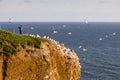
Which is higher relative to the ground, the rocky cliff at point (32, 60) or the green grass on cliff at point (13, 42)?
the green grass on cliff at point (13, 42)

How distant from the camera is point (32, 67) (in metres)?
27.6

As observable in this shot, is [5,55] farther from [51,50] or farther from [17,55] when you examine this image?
[51,50]

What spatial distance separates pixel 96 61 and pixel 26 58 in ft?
241

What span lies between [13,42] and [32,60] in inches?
82.6

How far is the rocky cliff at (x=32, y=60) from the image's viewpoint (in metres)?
27.1

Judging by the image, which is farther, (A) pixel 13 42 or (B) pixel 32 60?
(A) pixel 13 42

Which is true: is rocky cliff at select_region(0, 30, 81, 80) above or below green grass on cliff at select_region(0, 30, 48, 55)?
below

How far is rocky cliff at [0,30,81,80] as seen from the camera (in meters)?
27.1

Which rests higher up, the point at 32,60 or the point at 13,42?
the point at 13,42

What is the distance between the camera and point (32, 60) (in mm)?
27688

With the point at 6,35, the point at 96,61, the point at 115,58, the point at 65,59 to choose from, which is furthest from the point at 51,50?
the point at 115,58

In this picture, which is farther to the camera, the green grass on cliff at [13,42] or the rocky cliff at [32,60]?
the green grass on cliff at [13,42]

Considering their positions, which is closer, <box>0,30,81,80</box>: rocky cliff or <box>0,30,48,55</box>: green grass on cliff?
<box>0,30,81,80</box>: rocky cliff

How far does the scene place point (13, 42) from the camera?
2820 centimetres
